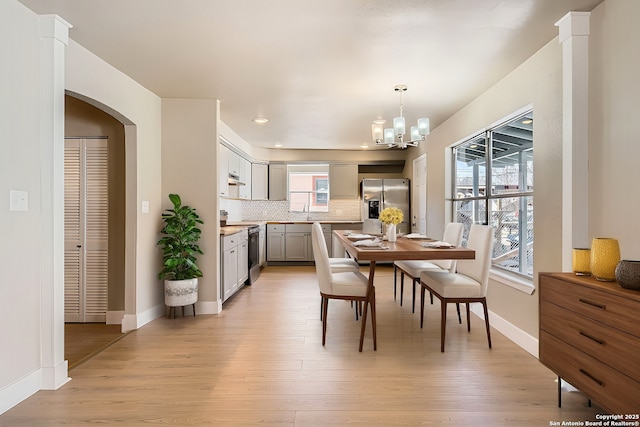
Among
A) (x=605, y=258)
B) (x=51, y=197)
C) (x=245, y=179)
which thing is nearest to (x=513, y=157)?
(x=605, y=258)

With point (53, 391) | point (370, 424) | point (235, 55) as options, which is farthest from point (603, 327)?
point (53, 391)

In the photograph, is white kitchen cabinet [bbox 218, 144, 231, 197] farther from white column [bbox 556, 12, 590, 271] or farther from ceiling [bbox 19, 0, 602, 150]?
white column [bbox 556, 12, 590, 271]

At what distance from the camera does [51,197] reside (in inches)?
89.1

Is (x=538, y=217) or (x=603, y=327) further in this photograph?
(x=538, y=217)

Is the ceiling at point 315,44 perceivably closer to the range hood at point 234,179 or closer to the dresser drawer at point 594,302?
the range hood at point 234,179

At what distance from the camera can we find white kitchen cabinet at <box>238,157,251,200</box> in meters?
6.07

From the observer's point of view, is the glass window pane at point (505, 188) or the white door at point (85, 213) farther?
the white door at point (85, 213)

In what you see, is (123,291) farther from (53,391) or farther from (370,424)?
(370,424)

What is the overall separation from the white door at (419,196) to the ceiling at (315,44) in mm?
2099

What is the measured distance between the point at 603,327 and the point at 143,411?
2.40m

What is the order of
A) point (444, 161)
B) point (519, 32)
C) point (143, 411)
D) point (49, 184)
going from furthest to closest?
1. point (444, 161)
2. point (519, 32)
3. point (49, 184)
4. point (143, 411)

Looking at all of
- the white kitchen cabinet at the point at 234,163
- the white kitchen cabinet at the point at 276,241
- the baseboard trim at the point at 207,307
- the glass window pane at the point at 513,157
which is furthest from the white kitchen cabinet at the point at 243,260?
the glass window pane at the point at 513,157

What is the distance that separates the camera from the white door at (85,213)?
350cm

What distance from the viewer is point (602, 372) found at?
1603 millimetres
